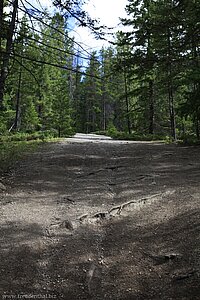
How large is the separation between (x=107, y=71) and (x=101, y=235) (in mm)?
18726

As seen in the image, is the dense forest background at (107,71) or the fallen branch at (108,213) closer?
the fallen branch at (108,213)

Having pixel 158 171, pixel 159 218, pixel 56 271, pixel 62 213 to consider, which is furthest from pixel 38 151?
pixel 56 271

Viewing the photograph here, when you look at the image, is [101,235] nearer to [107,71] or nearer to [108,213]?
[108,213]

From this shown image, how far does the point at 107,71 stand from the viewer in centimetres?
2264

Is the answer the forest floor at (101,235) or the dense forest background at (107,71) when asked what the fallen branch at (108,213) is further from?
the dense forest background at (107,71)

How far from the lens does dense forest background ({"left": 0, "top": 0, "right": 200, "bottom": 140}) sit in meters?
8.88

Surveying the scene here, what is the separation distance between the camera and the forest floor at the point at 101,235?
158 inches

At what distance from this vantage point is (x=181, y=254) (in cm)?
449

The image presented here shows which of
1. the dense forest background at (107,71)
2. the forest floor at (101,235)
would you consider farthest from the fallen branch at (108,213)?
the dense forest background at (107,71)

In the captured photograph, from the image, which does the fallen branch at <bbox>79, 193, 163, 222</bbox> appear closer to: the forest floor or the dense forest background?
the forest floor

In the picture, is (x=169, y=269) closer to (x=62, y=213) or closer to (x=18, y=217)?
(x=62, y=213)

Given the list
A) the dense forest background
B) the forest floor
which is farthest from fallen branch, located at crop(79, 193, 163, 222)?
the dense forest background

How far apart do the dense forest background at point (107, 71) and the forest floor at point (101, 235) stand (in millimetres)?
2841

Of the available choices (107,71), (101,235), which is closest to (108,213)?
(101,235)
